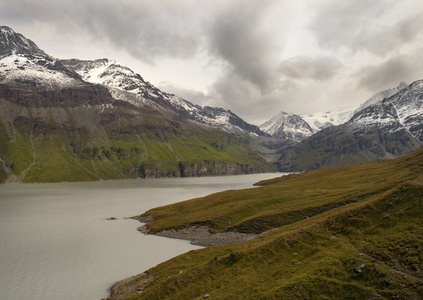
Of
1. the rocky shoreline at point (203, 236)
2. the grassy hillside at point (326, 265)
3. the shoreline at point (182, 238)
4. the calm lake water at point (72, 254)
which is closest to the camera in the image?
the grassy hillside at point (326, 265)

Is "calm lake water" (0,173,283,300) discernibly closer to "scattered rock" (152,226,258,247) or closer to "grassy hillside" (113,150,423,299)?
"scattered rock" (152,226,258,247)

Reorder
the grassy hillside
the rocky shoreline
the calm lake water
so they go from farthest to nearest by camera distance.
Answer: the rocky shoreline, the calm lake water, the grassy hillside

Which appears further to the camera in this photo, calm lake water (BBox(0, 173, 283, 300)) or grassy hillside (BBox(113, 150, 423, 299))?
calm lake water (BBox(0, 173, 283, 300))

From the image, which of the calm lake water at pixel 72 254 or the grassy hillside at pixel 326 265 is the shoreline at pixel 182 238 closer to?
the grassy hillside at pixel 326 265

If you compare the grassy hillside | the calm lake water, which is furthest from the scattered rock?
the grassy hillside

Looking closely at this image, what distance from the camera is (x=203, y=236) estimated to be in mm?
67875

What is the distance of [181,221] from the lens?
262ft

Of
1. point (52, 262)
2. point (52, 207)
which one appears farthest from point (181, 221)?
point (52, 207)

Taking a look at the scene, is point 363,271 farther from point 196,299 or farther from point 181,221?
point 181,221

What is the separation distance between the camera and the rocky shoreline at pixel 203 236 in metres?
61.2

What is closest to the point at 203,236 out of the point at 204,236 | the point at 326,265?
the point at 204,236

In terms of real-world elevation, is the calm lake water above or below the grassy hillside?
below

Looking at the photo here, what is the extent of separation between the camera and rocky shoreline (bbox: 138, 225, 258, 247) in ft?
201

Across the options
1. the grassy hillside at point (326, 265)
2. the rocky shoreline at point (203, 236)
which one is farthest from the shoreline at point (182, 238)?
the grassy hillside at point (326, 265)
